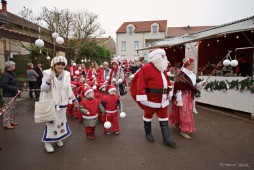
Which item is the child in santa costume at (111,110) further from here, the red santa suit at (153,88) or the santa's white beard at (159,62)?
the santa's white beard at (159,62)

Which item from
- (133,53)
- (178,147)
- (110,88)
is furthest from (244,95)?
(133,53)

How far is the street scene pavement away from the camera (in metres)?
3.18

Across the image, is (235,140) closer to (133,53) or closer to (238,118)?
(238,118)

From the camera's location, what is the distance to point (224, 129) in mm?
4980

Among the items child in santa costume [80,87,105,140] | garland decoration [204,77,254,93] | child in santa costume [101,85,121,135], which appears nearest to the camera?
child in santa costume [80,87,105,140]

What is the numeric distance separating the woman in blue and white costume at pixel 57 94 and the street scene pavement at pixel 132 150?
0.30 meters

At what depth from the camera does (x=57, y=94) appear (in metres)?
3.57

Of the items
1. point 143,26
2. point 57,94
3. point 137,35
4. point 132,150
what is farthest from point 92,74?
point 143,26

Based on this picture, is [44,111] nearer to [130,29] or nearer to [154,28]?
[154,28]

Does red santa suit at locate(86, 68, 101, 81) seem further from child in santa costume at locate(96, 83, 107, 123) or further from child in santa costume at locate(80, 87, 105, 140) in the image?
child in santa costume at locate(80, 87, 105, 140)

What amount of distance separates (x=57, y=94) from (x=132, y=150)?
1805 mm

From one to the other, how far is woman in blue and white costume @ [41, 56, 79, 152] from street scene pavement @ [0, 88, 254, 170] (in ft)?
1.00

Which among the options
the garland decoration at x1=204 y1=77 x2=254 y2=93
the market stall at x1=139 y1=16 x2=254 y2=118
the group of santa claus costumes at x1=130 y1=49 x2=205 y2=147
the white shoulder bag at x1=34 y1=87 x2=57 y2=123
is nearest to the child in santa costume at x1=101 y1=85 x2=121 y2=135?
the group of santa claus costumes at x1=130 y1=49 x2=205 y2=147

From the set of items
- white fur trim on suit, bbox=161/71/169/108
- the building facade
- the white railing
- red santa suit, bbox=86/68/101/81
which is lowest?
the white railing
